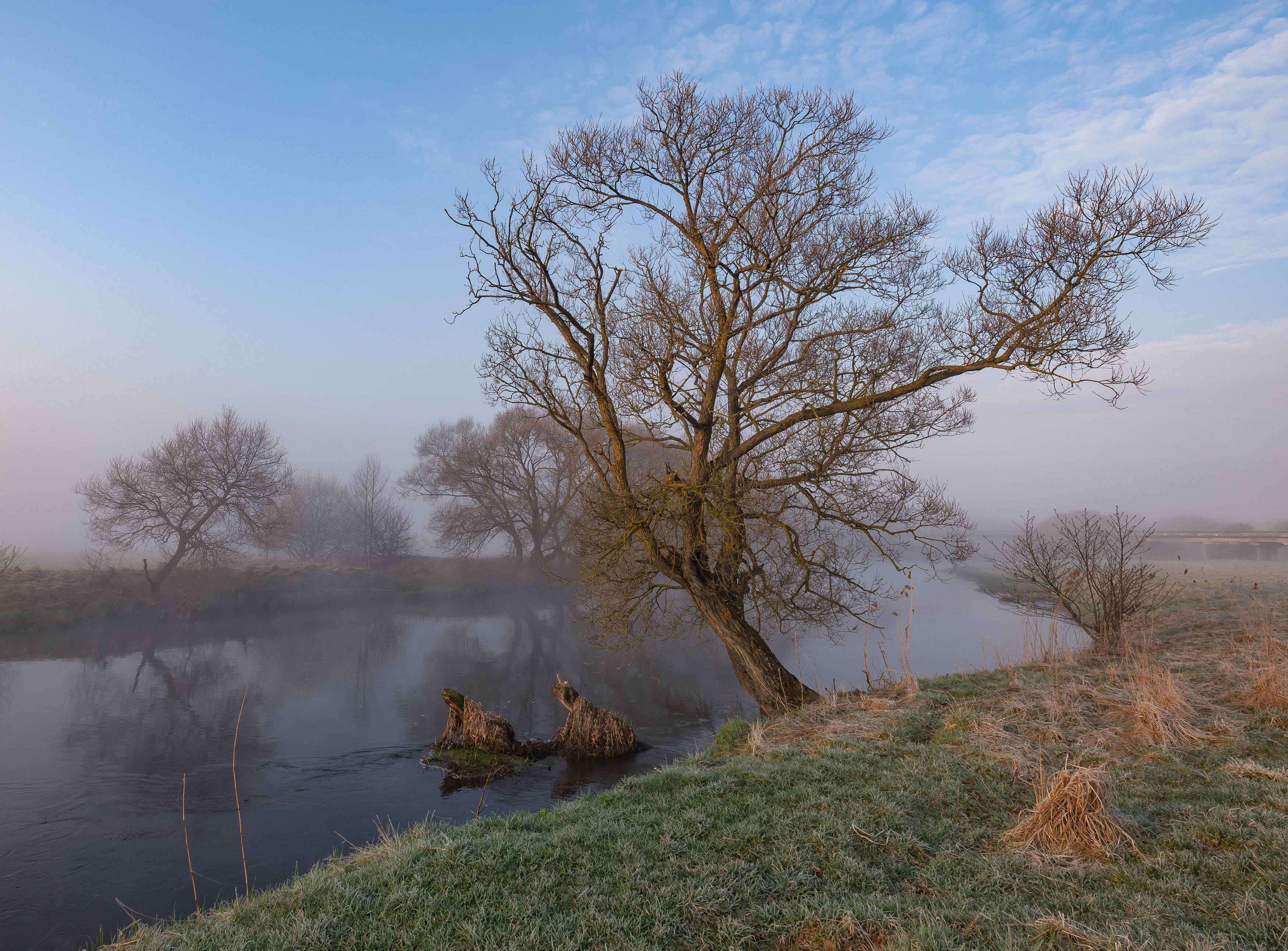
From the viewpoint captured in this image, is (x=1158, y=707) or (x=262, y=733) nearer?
(x=1158, y=707)

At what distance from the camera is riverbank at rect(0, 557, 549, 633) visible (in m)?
21.6

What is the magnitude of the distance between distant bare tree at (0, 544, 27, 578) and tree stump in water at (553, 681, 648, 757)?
22264 mm

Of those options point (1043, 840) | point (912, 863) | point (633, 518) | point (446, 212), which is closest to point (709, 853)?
point (912, 863)

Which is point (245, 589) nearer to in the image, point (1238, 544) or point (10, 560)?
point (10, 560)

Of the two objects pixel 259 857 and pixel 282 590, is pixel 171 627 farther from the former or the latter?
pixel 259 857

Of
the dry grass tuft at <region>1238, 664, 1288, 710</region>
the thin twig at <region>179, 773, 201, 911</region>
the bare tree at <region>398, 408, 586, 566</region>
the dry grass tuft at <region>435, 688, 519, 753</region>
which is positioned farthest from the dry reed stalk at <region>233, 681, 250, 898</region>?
the bare tree at <region>398, 408, 586, 566</region>

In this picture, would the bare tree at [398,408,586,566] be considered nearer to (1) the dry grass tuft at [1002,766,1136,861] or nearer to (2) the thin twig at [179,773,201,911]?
(2) the thin twig at [179,773,201,911]

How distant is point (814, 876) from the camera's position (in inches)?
150

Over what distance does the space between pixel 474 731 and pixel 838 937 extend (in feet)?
26.3

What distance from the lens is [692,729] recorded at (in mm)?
11828

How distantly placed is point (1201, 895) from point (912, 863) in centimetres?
140

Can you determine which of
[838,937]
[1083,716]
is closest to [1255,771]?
[1083,716]

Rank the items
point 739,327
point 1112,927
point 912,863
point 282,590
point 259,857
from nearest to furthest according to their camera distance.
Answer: point 1112,927 → point 912,863 → point 259,857 → point 739,327 → point 282,590

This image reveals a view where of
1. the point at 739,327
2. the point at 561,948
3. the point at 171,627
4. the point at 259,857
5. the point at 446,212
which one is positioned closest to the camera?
the point at 561,948
